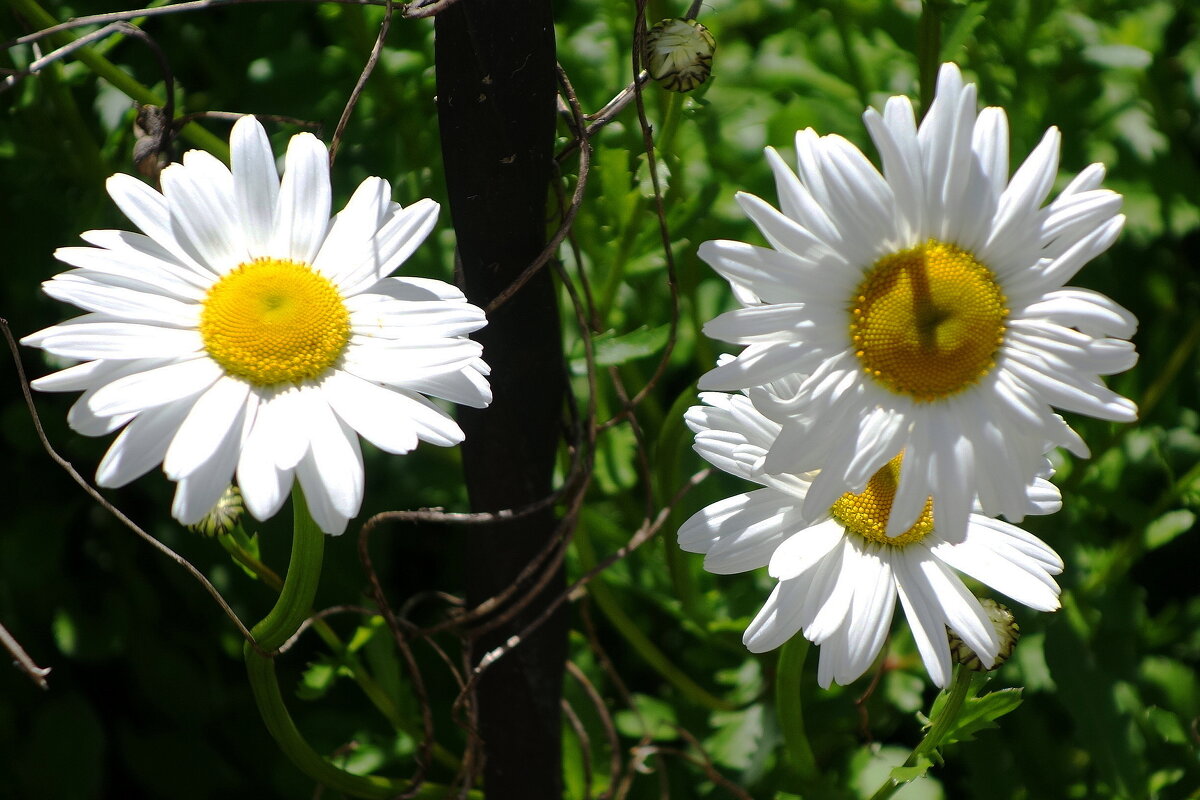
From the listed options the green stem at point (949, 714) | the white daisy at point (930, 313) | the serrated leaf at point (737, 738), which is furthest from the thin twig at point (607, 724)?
the white daisy at point (930, 313)

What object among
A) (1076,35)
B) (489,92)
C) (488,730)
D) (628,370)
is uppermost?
(1076,35)

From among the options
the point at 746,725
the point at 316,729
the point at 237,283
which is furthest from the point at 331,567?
the point at 237,283

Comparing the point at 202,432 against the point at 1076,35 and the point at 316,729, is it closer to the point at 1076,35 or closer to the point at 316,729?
the point at 316,729

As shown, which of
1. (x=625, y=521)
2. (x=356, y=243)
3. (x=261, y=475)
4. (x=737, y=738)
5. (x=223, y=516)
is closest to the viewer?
(x=261, y=475)

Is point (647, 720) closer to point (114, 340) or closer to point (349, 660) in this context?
point (349, 660)

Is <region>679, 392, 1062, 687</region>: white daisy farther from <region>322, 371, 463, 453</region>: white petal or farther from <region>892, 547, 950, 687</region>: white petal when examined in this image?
<region>322, 371, 463, 453</region>: white petal

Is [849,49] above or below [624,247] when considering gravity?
above

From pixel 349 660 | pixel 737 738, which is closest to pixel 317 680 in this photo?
pixel 349 660

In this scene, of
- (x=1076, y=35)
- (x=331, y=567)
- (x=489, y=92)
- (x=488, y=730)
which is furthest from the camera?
(x=1076, y=35)
